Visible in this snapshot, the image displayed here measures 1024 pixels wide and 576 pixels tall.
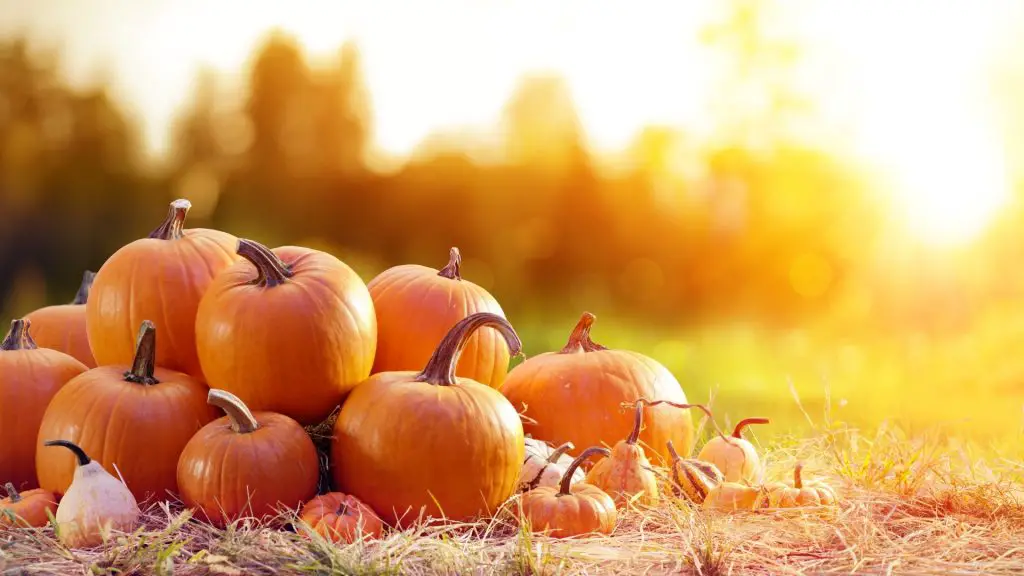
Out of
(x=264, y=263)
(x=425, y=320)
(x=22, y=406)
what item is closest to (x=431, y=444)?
(x=425, y=320)

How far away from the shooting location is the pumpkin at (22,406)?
11.7ft

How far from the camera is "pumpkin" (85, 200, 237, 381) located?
3434mm

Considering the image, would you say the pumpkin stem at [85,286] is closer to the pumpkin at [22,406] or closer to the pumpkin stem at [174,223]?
the pumpkin at [22,406]

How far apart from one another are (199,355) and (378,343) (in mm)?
689

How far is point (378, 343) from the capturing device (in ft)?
12.1

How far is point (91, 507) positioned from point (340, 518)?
0.75 m

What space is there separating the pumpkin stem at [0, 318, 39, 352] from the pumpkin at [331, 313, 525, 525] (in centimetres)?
151

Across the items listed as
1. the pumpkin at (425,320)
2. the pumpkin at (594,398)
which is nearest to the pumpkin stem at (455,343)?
the pumpkin at (425,320)

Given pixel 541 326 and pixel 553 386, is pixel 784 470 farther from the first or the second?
pixel 541 326

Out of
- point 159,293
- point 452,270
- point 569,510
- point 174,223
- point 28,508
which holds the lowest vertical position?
point 28,508

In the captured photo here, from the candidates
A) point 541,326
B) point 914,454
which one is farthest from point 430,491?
point 541,326

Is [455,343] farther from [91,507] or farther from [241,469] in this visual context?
[91,507]

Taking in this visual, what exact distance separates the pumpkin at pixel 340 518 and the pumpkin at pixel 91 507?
536 mm

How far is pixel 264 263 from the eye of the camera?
319cm
